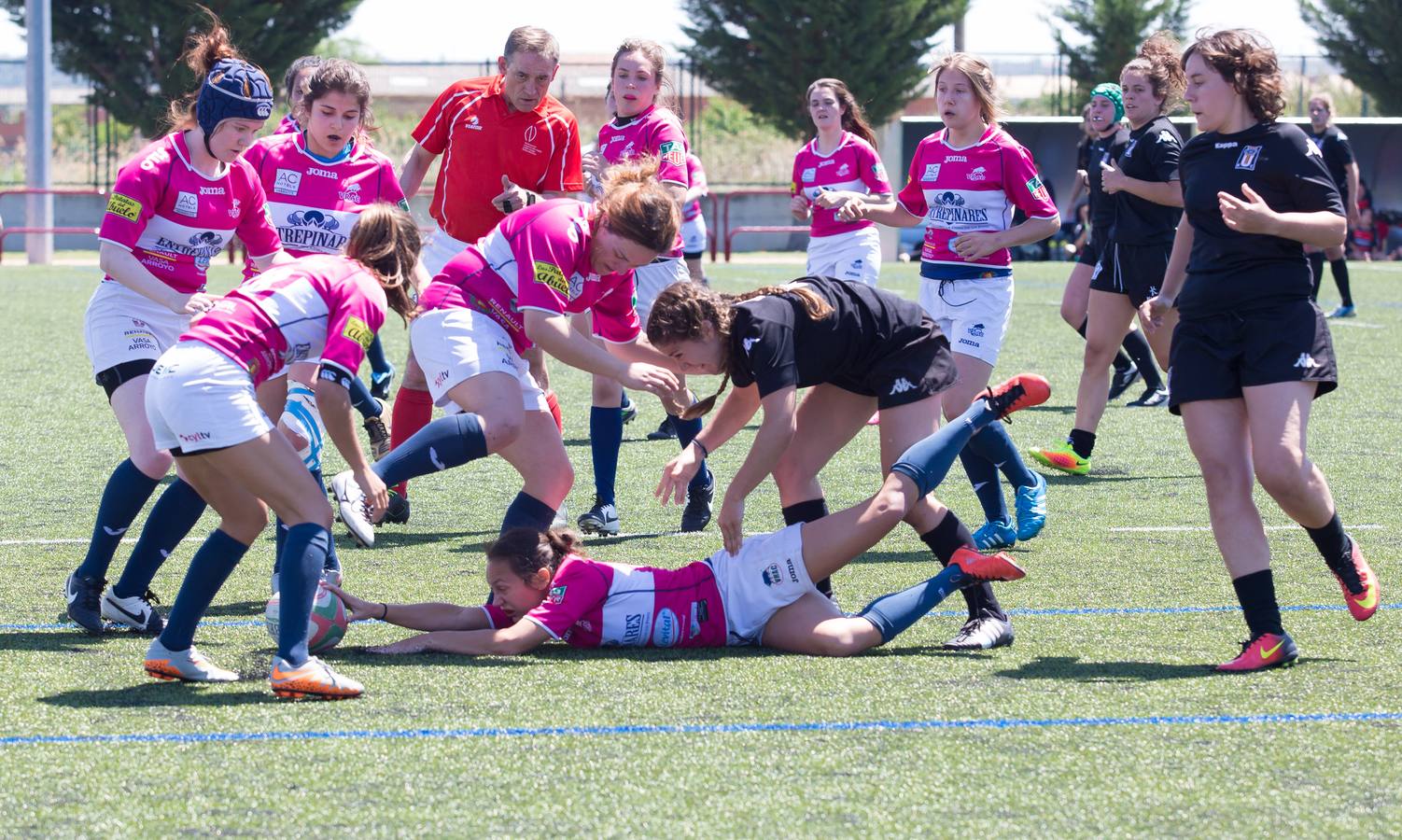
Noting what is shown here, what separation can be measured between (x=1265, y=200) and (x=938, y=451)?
110cm

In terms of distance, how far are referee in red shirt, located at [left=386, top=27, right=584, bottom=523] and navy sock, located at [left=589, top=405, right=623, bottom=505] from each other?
0.28m

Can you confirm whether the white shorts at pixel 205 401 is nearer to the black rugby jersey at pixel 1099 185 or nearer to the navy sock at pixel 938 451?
the navy sock at pixel 938 451

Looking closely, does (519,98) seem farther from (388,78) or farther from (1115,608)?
(388,78)

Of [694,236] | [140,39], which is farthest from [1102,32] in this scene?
[694,236]

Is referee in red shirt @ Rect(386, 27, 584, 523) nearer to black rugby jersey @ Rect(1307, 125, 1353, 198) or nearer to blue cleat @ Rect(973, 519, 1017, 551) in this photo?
blue cleat @ Rect(973, 519, 1017, 551)

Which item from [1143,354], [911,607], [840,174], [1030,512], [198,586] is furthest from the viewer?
[1143,354]

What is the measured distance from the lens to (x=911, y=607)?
467 centimetres

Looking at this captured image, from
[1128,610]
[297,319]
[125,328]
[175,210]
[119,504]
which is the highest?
[175,210]

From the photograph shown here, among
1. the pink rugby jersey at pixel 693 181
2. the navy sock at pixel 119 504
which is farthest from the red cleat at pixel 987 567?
the pink rugby jersey at pixel 693 181

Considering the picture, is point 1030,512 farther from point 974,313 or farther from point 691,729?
point 691,729

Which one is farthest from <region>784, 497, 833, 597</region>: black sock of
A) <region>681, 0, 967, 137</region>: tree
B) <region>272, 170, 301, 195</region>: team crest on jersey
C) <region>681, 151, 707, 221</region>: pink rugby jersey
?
<region>681, 0, 967, 137</region>: tree

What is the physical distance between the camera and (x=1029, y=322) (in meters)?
16.0

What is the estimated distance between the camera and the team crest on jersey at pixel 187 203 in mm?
5125

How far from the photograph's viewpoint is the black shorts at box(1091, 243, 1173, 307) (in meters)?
7.96
